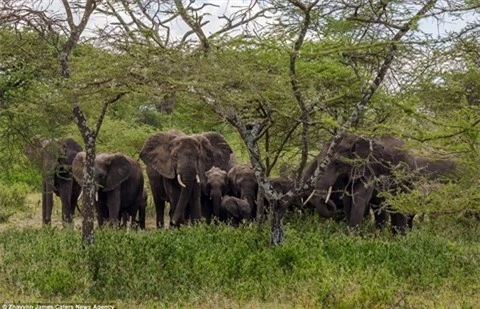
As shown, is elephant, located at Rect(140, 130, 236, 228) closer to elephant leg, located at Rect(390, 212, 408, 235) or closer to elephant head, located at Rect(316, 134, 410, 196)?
elephant head, located at Rect(316, 134, 410, 196)

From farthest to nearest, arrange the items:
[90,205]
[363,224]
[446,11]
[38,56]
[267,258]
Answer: [363,224] → [38,56] → [90,205] → [267,258] → [446,11]

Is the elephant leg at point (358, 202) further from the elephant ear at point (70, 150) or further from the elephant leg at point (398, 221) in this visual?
the elephant ear at point (70, 150)

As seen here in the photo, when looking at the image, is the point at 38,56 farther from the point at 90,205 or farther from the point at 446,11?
the point at 446,11

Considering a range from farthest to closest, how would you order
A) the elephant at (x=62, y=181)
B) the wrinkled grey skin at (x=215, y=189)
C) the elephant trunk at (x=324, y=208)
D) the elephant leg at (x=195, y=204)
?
the wrinkled grey skin at (x=215, y=189)
the elephant leg at (x=195, y=204)
the elephant at (x=62, y=181)
the elephant trunk at (x=324, y=208)

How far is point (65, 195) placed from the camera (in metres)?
16.0

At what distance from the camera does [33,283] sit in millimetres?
8164

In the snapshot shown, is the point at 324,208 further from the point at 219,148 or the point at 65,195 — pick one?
the point at 65,195

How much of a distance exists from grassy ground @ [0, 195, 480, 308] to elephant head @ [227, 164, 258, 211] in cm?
572

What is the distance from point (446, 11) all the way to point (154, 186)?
1014cm

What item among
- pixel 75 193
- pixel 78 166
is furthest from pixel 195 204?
pixel 75 193

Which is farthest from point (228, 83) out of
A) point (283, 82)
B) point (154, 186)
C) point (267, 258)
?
point (154, 186)

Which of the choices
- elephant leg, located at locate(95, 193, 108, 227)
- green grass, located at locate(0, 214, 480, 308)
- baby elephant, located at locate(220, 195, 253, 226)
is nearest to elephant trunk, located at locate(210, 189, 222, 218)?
baby elephant, located at locate(220, 195, 253, 226)

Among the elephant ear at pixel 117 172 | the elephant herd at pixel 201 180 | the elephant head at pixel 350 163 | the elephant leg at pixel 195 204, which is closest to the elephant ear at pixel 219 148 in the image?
the elephant herd at pixel 201 180

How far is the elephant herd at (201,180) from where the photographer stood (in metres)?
13.0
